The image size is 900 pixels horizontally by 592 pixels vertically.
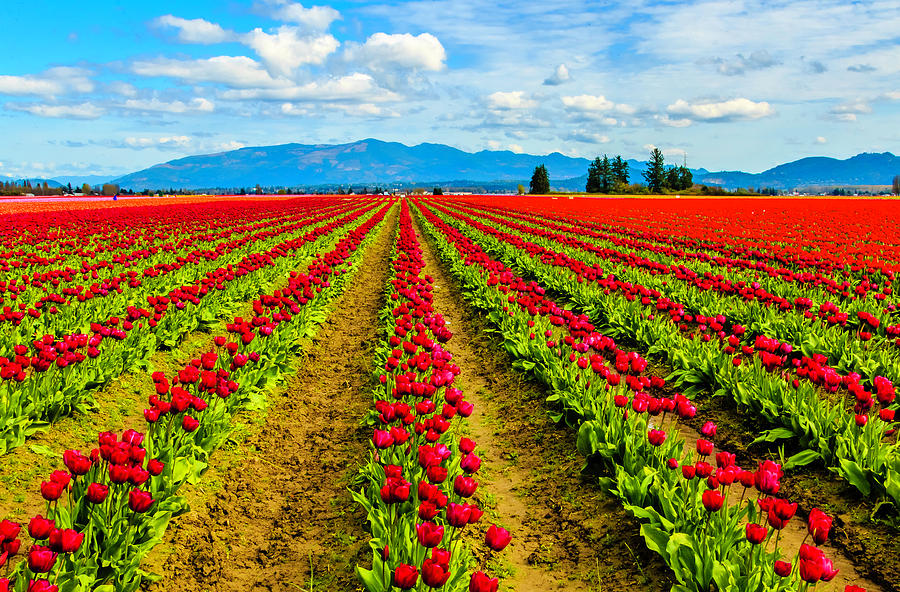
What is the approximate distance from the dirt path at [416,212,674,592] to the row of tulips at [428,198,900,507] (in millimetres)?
2022

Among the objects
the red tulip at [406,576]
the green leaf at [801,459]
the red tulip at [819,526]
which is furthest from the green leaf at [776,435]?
the red tulip at [406,576]

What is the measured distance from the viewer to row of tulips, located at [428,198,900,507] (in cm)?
490

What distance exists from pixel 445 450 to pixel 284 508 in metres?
1.70

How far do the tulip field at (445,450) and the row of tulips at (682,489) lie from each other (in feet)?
0.08

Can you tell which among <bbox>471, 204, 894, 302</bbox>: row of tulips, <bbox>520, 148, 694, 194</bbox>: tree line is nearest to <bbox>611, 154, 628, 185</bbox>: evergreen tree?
<bbox>520, 148, 694, 194</bbox>: tree line

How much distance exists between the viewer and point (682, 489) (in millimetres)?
4551

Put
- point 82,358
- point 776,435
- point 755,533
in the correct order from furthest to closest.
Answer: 1. point 82,358
2. point 776,435
3. point 755,533

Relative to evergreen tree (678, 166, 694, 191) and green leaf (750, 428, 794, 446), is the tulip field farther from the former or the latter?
evergreen tree (678, 166, 694, 191)

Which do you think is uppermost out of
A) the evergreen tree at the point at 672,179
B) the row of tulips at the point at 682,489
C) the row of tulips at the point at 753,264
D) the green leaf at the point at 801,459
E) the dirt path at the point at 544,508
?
the evergreen tree at the point at 672,179

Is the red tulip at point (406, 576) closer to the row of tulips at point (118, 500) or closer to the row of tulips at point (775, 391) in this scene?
the row of tulips at point (118, 500)

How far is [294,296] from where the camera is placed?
9.62 meters

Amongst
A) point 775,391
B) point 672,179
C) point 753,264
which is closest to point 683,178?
point 672,179

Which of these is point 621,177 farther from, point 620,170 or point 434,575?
point 434,575

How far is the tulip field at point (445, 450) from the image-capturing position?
12.3 ft
